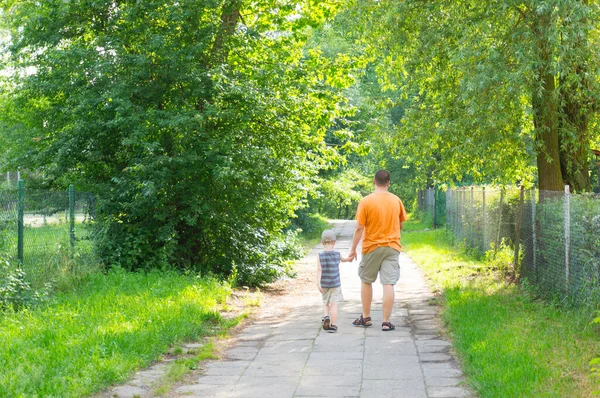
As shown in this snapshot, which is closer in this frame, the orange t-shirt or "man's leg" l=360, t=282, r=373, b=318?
the orange t-shirt

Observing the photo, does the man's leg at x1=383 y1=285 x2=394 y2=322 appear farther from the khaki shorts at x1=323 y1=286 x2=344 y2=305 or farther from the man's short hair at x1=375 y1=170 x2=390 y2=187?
the man's short hair at x1=375 y1=170 x2=390 y2=187

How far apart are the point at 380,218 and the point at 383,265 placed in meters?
0.61

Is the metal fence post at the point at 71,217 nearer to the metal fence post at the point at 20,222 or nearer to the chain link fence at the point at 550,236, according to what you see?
the metal fence post at the point at 20,222

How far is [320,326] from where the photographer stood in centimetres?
1042

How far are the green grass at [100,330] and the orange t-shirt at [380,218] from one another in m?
2.36

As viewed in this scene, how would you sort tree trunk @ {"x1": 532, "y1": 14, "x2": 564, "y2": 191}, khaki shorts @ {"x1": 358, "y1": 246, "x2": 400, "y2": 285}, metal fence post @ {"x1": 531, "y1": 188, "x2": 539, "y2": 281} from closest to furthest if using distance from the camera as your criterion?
khaki shorts @ {"x1": 358, "y1": 246, "x2": 400, "y2": 285}, tree trunk @ {"x1": 532, "y1": 14, "x2": 564, "y2": 191}, metal fence post @ {"x1": 531, "y1": 188, "x2": 539, "y2": 281}

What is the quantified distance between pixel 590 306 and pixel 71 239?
8.60m

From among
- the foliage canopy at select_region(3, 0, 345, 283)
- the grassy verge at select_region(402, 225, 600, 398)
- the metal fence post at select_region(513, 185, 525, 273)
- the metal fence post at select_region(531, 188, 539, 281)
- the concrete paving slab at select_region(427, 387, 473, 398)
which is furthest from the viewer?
the metal fence post at select_region(513, 185, 525, 273)

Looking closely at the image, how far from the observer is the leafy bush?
33.1ft

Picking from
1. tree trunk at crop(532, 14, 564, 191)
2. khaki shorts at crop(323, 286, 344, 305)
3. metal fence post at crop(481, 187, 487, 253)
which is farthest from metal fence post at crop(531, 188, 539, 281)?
metal fence post at crop(481, 187, 487, 253)

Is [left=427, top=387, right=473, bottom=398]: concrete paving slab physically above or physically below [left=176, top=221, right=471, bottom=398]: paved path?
above

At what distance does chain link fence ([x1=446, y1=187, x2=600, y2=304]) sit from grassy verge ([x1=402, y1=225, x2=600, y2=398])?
34 cm

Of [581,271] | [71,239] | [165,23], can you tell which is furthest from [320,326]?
[165,23]

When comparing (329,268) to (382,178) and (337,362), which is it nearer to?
(382,178)
